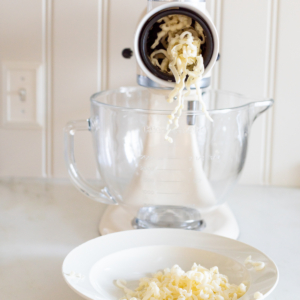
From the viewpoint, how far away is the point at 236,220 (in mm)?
854

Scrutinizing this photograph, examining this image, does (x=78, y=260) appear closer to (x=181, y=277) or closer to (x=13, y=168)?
(x=181, y=277)

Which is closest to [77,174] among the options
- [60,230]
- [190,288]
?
[60,230]

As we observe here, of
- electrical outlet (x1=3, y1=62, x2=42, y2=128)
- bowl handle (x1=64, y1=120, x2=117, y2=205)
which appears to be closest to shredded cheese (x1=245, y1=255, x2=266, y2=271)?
bowl handle (x1=64, y1=120, x2=117, y2=205)

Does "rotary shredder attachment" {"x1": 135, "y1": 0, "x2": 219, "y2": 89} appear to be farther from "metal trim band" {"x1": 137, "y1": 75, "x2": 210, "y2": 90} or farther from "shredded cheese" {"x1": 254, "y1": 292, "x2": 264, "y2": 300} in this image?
"shredded cheese" {"x1": 254, "y1": 292, "x2": 264, "y2": 300}

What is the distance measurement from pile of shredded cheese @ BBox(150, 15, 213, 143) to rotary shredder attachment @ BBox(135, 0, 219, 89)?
0.01 metres

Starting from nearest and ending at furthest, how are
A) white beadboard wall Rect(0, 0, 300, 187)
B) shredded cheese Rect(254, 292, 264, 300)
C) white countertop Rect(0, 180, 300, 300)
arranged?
shredded cheese Rect(254, 292, 264, 300), white countertop Rect(0, 180, 300, 300), white beadboard wall Rect(0, 0, 300, 187)

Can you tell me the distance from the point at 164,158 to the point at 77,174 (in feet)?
0.58

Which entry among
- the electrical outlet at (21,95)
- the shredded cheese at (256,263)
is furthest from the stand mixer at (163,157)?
the electrical outlet at (21,95)

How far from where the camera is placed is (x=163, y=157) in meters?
0.72

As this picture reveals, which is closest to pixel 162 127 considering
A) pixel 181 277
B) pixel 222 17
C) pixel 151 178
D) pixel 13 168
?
pixel 151 178

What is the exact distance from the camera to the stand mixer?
2.30ft

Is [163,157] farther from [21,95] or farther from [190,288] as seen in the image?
[21,95]

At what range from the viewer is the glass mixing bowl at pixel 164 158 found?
27.9 inches

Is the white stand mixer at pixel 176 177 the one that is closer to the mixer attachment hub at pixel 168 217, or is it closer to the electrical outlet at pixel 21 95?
the mixer attachment hub at pixel 168 217
